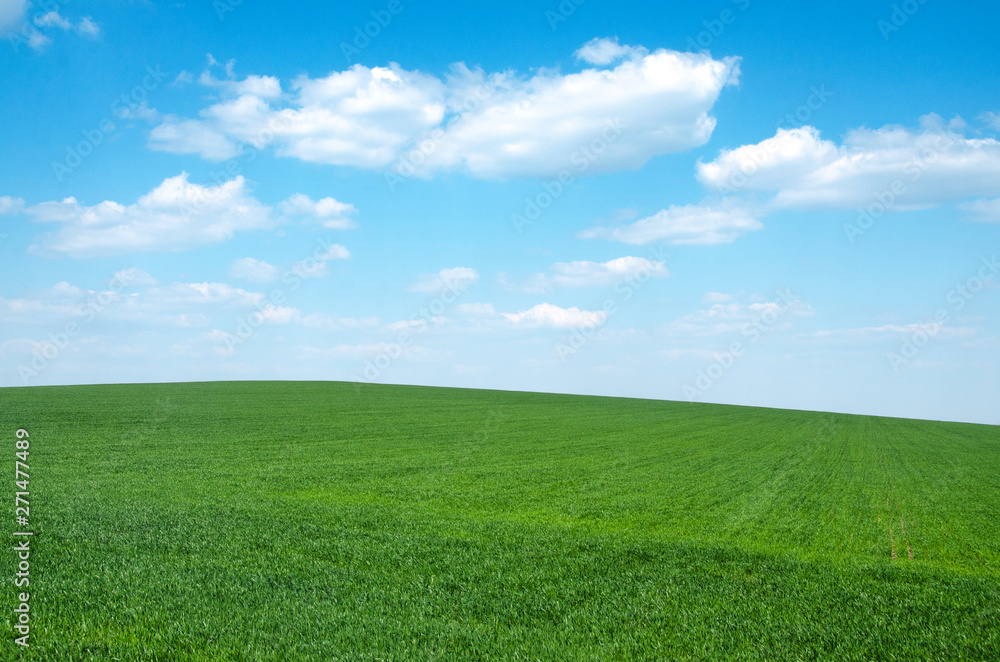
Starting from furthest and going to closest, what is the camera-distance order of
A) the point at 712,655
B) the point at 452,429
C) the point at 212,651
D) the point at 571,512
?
the point at 452,429, the point at 571,512, the point at 712,655, the point at 212,651

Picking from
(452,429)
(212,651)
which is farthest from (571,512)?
(452,429)

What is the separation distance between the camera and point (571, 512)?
52.0 feet

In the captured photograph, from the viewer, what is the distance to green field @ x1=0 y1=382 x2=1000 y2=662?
7688 mm

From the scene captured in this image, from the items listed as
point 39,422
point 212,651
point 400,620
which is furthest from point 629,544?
point 39,422

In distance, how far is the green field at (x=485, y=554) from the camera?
7.69m

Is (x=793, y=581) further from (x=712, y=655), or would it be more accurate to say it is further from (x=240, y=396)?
(x=240, y=396)

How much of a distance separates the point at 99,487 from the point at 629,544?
13261 mm

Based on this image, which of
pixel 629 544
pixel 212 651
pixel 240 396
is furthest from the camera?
pixel 240 396

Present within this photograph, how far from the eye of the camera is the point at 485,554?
11.1 meters

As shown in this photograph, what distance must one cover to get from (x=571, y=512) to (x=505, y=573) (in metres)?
6.06

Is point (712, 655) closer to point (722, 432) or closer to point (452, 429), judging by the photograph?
point (452, 429)

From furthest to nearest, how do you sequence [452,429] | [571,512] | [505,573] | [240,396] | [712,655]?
1. [240,396]
2. [452,429]
3. [571,512]
4. [505,573]
5. [712,655]

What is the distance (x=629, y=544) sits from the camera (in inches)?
478

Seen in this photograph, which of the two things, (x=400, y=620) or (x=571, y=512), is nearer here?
(x=400, y=620)
